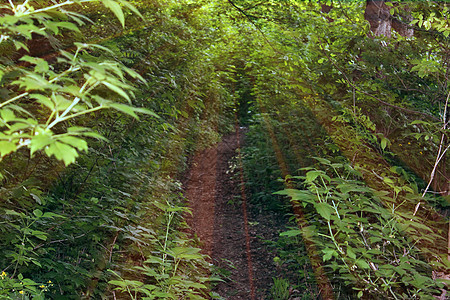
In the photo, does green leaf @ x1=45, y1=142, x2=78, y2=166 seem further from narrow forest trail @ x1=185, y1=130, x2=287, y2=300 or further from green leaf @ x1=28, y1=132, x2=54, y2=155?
narrow forest trail @ x1=185, y1=130, x2=287, y2=300

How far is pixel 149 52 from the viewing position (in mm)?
4902

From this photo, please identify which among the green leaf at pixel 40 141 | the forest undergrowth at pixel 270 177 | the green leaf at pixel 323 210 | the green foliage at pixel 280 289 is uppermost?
the green leaf at pixel 40 141

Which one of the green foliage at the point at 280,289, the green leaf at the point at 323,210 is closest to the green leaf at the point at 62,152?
the green leaf at the point at 323,210

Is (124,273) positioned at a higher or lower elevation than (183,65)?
lower

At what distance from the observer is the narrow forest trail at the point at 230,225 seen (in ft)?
14.7

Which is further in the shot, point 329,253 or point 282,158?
point 282,158

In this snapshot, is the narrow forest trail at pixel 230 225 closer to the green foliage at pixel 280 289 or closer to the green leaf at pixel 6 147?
the green foliage at pixel 280 289

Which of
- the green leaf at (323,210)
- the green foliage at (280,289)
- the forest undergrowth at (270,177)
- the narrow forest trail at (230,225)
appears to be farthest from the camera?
the narrow forest trail at (230,225)

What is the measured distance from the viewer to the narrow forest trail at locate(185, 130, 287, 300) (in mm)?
4488

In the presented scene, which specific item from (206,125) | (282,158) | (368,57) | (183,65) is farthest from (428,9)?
(206,125)

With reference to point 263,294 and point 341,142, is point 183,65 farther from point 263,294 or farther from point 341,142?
point 263,294

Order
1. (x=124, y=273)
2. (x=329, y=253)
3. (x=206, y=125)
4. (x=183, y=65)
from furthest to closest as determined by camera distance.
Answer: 1. (x=206, y=125)
2. (x=183, y=65)
3. (x=124, y=273)
4. (x=329, y=253)

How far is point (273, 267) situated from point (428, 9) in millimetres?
3469

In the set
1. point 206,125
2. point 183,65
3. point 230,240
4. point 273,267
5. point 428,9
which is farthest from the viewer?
point 206,125
